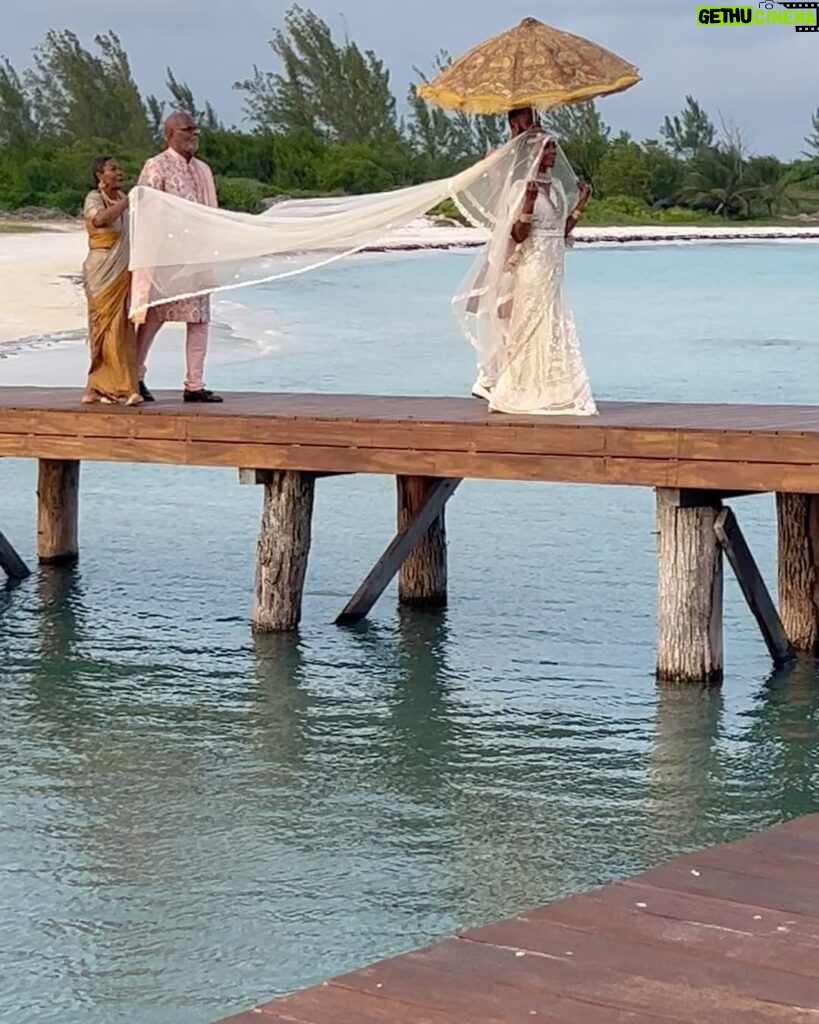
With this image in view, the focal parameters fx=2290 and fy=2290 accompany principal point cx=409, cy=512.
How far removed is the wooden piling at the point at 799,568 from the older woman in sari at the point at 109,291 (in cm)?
317

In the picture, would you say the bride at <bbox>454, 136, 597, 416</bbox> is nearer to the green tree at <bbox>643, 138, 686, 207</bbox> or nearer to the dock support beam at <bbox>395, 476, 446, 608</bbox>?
the dock support beam at <bbox>395, 476, 446, 608</bbox>

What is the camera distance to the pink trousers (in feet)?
36.2

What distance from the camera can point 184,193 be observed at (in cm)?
1080

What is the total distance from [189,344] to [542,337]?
185 centimetres

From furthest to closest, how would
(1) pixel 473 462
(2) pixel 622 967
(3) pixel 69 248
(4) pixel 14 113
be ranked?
(4) pixel 14 113 < (3) pixel 69 248 < (1) pixel 473 462 < (2) pixel 622 967

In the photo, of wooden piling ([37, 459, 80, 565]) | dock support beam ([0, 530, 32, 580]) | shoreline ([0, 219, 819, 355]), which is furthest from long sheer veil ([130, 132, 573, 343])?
shoreline ([0, 219, 819, 355])

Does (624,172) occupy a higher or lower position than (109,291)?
higher

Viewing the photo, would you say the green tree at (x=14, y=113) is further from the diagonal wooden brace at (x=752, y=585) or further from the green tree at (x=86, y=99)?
the diagonal wooden brace at (x=752, y=585)

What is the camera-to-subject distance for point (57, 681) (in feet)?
34.6

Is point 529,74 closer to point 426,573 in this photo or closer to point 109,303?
point 109,303

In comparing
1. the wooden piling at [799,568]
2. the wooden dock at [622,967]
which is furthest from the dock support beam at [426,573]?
the wooden dock at [622,967]

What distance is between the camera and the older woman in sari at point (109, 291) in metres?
10.7

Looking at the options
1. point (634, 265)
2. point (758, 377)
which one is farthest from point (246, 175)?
point (758, 377)

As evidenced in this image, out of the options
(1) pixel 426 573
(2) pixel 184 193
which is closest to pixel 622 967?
(2) pixel 184 193
